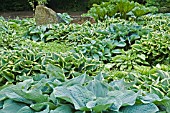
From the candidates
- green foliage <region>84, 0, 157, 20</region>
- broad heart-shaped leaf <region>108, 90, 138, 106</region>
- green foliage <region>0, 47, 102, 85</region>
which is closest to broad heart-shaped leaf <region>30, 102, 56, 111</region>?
broad heart-shaped leaf <region>108, 90, 138, 106</region>

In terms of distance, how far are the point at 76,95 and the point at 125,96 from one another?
12.6 inches

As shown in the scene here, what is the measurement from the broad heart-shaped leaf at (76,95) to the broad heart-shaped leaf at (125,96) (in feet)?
0.51

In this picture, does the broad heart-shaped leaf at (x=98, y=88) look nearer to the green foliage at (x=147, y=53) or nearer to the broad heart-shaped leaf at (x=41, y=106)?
the broad heart-shaped leaf at (x=41, y=106)

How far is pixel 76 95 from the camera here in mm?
1934

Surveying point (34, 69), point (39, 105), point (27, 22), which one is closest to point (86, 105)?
point (39, 105)

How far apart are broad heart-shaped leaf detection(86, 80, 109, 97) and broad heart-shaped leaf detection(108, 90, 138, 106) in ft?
0.13

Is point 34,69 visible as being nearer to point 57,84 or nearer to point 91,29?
point 57,84

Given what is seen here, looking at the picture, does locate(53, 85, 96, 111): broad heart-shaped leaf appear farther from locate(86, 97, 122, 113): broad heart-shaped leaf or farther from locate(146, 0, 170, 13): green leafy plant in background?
locate(146, 0, 170, 13): green leafy plant in background

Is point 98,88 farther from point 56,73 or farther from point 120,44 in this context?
point 120,44

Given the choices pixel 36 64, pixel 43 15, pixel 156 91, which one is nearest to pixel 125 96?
pixel 156 91

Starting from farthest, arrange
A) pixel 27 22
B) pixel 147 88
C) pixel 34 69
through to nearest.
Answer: pixel 27 22 → pixel 34 69 → pixel 147 88

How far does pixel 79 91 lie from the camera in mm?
1963

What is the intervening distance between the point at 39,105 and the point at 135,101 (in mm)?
614

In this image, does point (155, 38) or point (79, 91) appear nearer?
point (79, 91)
